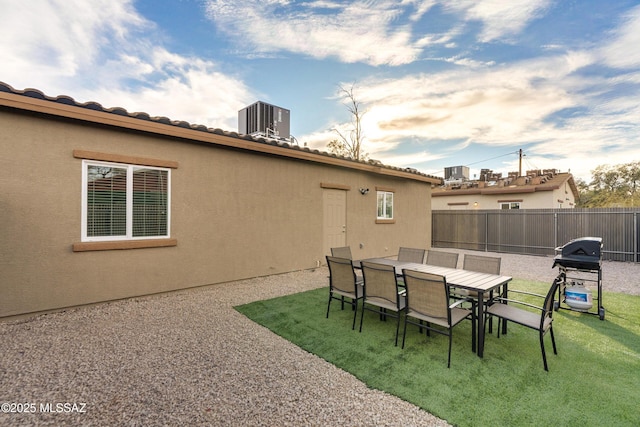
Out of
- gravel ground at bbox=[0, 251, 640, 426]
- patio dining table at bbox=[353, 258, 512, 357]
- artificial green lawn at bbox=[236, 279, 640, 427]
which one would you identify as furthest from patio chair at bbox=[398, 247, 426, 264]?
gravel ground at bbox=[0, 251, 640, 426]

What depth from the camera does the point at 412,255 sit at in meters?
5.34

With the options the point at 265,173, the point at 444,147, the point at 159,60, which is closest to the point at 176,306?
the point at 265,173

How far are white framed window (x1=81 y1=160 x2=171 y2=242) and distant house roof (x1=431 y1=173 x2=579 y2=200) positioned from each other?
17.8 m

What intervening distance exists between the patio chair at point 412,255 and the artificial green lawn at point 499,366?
1349mm

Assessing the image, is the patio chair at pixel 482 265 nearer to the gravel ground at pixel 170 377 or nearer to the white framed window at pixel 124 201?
the gravel ground at pixel 170 377

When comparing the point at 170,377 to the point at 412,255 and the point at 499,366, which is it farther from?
the point at 412,255

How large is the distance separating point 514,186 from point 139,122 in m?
18.9

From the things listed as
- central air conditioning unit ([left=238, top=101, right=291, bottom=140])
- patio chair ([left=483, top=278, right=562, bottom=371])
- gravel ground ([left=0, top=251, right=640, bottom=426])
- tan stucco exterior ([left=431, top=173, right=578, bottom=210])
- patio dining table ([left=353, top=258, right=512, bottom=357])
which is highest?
central air conditioning unit ([left=238, top=101, right=291, bottom=140])

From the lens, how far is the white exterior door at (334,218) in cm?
842

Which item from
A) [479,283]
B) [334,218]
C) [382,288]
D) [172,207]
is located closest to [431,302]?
[382,288]

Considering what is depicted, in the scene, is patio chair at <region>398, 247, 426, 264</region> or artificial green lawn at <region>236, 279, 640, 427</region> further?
patio chair at <region>398, 247, 426, 264</region>

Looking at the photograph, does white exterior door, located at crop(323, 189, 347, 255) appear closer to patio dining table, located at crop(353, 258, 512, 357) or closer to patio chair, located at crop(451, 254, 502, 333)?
patio dining table, located at crop(353, 258, 512, 357)

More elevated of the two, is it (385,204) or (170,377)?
(385,204)

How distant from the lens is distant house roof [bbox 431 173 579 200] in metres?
15.6
